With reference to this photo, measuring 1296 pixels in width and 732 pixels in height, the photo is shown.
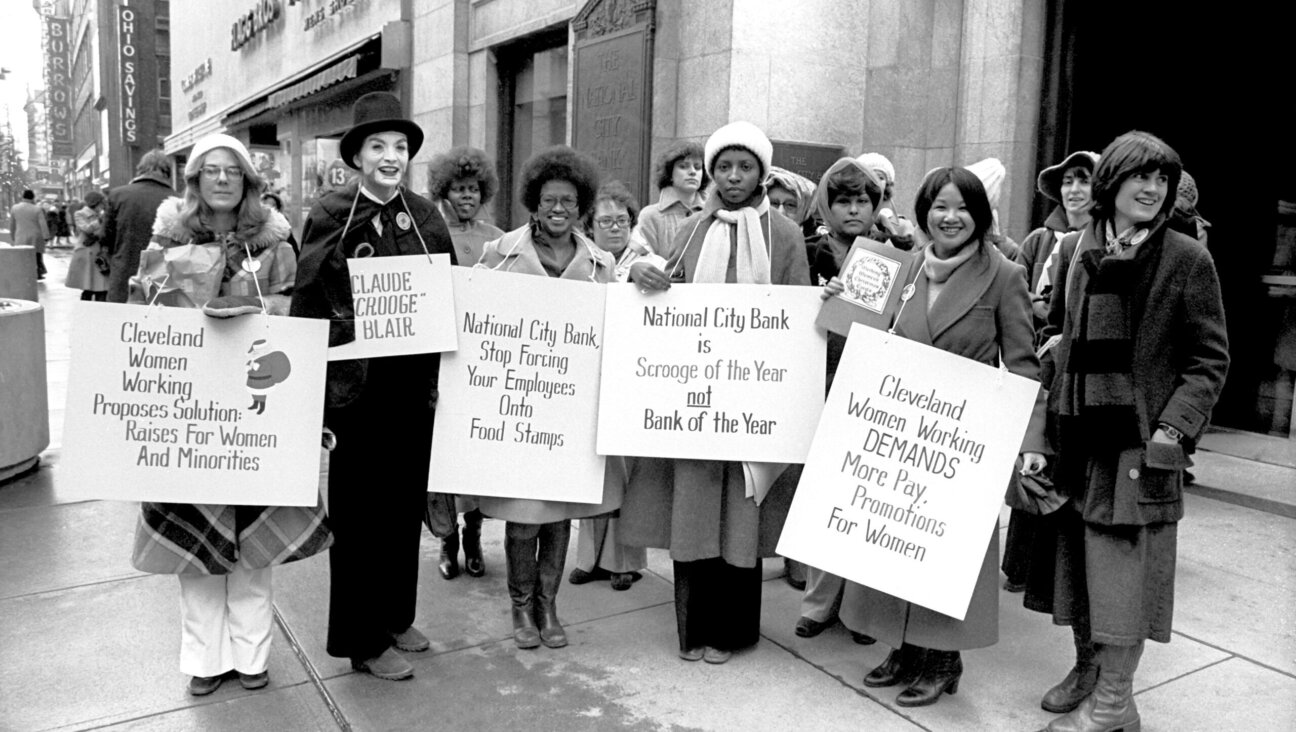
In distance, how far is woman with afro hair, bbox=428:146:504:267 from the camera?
525 cm

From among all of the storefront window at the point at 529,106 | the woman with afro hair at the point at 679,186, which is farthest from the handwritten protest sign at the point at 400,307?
the storefront window at the point at 529,106

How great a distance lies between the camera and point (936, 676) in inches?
140

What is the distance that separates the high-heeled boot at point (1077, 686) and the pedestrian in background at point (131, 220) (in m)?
7.34

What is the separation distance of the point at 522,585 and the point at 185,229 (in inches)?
73.3

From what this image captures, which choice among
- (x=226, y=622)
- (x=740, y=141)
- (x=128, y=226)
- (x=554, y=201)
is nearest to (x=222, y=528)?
(x=226, y=622)

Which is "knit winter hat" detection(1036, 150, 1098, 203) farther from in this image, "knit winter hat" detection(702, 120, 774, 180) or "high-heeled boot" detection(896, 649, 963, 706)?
"high-heeled boot" detection(896, 649, 963, 706)

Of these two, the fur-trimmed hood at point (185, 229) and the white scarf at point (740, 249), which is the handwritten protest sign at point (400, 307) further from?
the white scarf at point (740, 249)

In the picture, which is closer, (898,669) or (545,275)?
(898,669)

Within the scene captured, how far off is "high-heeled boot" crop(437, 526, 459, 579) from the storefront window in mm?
6574

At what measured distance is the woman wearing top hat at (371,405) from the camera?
349cm

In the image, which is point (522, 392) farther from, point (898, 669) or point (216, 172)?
point (898, 669)

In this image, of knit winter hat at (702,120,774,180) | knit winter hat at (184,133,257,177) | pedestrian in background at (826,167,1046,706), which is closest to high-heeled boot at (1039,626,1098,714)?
pedestrian in background at (826,167,1046,706)

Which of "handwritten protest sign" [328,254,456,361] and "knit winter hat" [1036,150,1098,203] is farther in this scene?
"knit winter hat" [1036,150,1098,203]

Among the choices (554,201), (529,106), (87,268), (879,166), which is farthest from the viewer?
(529,106)
